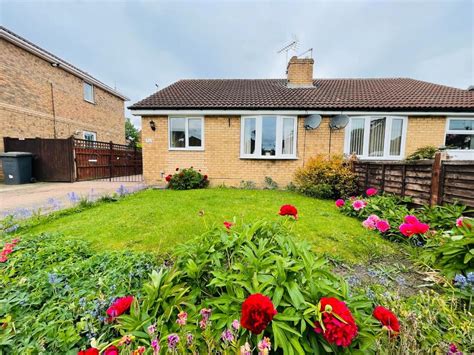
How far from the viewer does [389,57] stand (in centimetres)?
1417

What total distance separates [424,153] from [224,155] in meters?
8.18

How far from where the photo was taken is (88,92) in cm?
→ 1528

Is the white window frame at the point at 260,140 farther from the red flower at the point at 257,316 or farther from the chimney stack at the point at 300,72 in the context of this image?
the red flower at the point at 257,316

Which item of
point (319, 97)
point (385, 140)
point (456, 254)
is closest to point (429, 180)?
point (456, 254)

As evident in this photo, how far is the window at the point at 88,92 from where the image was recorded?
14.9 metres

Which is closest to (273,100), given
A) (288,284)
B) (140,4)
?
(140,4)

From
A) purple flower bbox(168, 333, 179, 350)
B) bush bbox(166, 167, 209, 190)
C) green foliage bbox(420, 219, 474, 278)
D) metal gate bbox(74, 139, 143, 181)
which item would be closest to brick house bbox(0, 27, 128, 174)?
metal gate bbox(74, 139, 143, 181)

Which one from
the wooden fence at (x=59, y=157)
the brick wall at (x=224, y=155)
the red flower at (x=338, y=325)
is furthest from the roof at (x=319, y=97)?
the red flower at (x=338, y=325)

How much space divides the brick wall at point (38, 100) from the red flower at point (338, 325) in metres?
14.7

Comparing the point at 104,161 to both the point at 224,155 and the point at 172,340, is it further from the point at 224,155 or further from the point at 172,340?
the point at 172,340

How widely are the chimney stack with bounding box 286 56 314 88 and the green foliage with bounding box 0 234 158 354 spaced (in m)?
11.1

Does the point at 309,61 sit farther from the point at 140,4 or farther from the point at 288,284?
the point at 288,284

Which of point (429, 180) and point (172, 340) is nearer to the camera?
point (172, 340)

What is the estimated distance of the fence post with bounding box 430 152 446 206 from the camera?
402 cm
